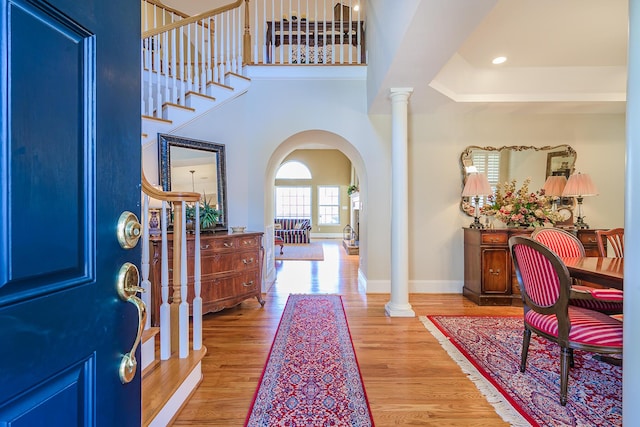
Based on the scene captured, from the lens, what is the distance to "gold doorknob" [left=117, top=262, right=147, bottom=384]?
2.16 feet

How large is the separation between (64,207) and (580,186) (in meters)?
4.89

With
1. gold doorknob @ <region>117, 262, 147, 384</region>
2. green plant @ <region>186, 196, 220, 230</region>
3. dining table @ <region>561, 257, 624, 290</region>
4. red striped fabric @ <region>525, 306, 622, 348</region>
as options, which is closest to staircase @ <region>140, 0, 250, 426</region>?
gold doorknob @ <region>117, 262, 147, 384</region>

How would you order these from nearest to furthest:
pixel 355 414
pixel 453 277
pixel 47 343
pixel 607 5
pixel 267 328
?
pixel 47 343 < pixel 355 414 < pixel 607 5 < pixel 267 328 < pixel 453 277

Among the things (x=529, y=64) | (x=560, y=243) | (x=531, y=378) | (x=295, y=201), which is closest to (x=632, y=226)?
(x=531, y=378)

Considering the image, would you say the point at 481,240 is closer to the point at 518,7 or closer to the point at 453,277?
the point at 453,277

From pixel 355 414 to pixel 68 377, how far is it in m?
1.55

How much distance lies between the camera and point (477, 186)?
12.8 feet

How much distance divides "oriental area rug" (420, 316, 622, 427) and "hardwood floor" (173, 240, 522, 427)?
122mm

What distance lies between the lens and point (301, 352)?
2410mm

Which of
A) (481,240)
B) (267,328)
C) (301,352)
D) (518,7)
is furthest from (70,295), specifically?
(481,240)

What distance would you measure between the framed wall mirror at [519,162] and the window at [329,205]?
8.11 metres

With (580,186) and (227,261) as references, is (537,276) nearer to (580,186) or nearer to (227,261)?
(227,261)

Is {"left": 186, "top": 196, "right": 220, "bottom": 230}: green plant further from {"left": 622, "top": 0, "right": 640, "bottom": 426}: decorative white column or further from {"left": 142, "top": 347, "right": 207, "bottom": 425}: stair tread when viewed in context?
{"left": 622, "top": 0, "right": 640, "bottom": 426}: decorative white column

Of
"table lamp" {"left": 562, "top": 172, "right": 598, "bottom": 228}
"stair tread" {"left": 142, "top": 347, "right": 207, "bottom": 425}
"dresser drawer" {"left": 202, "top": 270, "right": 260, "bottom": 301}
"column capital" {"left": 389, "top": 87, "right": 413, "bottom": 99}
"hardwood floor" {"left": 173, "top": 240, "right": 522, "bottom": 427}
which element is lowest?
"hardwood floor" {"left": 173, "top": 240, "right": 522, "bottom": 427}
